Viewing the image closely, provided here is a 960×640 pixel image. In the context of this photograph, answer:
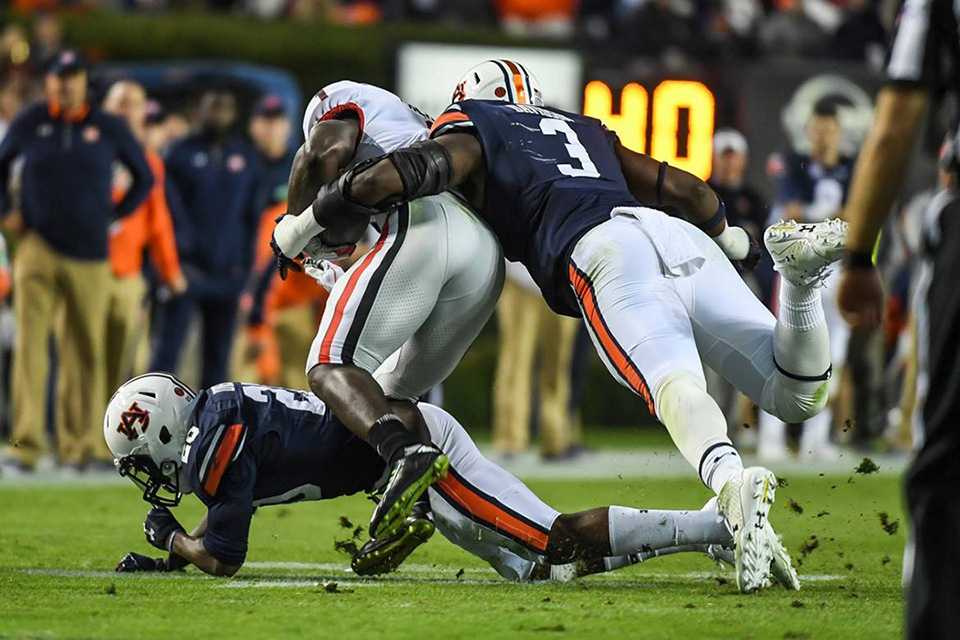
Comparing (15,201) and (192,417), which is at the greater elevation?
(192,417)

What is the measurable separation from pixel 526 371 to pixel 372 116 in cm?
570

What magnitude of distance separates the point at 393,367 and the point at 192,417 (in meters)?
0.68

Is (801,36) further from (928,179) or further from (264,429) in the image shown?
(264,429)

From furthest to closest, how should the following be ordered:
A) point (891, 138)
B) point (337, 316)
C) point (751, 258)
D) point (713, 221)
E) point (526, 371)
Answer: point (526, 371)
point (751, 258)
point (713, 221)
point (337, 316)
point (891, 138)

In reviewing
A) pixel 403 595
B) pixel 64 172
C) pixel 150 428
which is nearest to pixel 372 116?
pixel 150 428

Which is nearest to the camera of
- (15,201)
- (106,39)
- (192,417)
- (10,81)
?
(192,417)

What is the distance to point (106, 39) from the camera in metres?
13.7

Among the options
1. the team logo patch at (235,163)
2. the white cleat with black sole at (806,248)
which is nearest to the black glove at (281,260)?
the white cleat with black sole at (806,248)

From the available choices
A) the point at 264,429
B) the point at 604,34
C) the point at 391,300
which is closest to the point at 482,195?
the point at 391,300

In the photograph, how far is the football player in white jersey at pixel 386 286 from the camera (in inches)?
211

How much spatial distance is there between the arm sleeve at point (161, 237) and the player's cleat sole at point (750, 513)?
6.79 m

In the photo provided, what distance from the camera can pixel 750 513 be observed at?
15.2 ft

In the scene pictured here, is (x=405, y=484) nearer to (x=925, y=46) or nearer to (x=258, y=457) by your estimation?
(x=258, y=457)

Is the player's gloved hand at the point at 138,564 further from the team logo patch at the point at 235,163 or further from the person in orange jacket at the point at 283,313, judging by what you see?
the team logo patch at the point at 235,163
